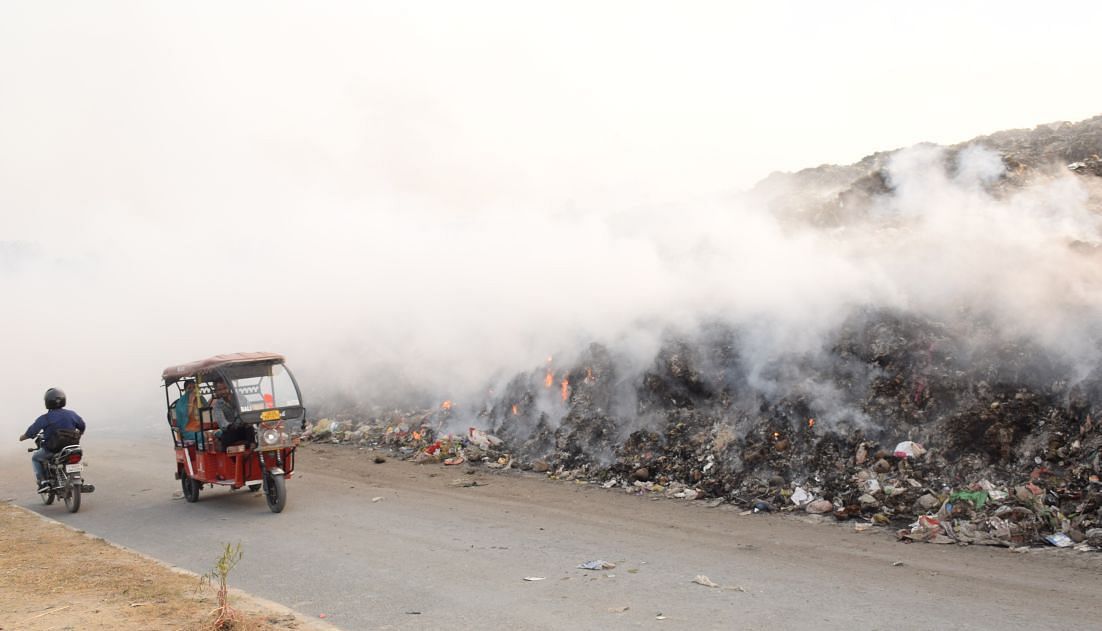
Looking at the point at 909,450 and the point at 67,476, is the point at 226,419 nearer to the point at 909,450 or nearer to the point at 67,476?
the point at 67,476

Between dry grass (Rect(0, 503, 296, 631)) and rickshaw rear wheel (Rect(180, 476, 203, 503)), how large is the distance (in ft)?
8.65

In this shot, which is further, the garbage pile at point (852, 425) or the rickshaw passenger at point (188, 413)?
the rickshaw passenger at point (188, 413)

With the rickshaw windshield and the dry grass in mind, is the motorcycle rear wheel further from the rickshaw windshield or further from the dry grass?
the rickshaw windshield

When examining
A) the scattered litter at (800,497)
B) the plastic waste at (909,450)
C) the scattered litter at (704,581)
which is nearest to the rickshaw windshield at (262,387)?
the scattered litter at (704,581)

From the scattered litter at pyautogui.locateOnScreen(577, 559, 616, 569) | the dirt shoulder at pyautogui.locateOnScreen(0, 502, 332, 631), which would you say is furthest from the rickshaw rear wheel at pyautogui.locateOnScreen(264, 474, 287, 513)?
the scattered litter at pyautogui.locateOnScreen(577, 559, 616, 569)

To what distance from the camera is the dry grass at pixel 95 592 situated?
18.3 feet

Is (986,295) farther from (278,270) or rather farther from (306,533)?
(278,270)

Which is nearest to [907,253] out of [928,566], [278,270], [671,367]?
[671,367]

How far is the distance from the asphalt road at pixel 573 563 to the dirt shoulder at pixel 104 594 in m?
0.39

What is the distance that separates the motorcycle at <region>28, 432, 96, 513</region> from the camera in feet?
36.2

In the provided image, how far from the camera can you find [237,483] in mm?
10750

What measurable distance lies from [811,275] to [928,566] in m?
6.98

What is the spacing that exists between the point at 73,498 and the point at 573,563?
7.69 m

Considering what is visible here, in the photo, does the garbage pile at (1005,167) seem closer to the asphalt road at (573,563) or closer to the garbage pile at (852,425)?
the garbage pile at (852,425)
